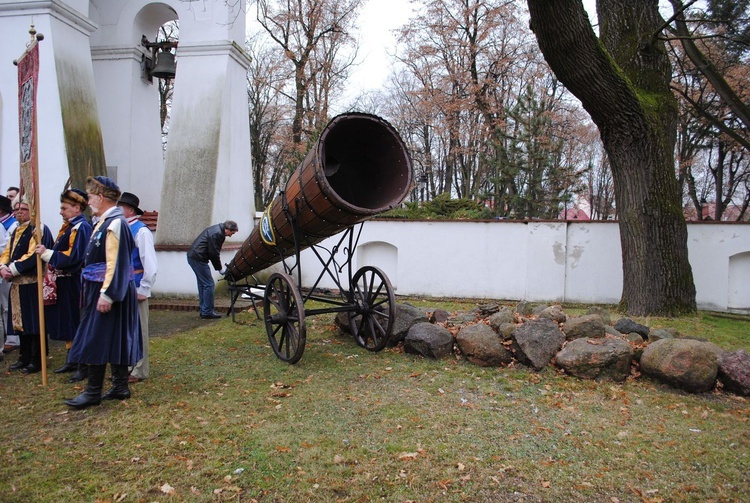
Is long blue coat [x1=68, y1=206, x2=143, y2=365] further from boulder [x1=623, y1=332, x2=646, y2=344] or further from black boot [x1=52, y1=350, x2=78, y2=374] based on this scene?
boulder [x1=623, y1=332, x2=646, y2=344]

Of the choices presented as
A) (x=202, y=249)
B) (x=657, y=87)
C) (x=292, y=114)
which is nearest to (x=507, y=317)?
(x=202, y=249)

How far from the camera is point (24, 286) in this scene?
526 centimetres

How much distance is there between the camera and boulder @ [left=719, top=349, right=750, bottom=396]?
4.54 meters

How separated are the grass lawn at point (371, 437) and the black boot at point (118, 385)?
0.11 metres

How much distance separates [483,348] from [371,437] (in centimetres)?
211

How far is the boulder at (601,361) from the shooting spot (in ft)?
16.0

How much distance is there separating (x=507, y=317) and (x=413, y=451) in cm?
290

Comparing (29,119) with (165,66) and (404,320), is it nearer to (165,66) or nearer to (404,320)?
(404,320)

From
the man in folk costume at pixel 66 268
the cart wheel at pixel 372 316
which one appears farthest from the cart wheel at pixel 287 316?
the man in folk costume at pixel 66 268

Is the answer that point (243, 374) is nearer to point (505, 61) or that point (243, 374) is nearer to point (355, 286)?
point (355, 286)

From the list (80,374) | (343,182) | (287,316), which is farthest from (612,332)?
(80,374)

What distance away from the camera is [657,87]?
29.1 feet

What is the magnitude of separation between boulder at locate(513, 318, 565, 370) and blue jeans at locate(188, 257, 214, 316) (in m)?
4.90

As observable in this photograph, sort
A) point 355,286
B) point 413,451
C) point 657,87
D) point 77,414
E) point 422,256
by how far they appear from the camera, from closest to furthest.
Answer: point 413,451, point 77,414, point 355,286, point 657,87, point 422,256
